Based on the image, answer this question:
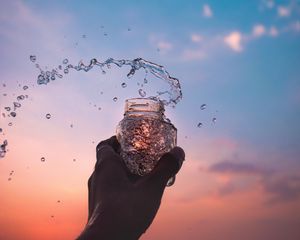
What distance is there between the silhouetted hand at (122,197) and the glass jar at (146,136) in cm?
97

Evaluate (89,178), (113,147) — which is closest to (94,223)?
(89,178)

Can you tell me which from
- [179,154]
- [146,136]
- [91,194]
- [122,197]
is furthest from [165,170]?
[146,136]

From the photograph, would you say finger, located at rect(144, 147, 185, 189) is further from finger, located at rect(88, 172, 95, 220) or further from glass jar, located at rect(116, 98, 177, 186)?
A: glass jar, located at rect(116, 98, 177, 186)

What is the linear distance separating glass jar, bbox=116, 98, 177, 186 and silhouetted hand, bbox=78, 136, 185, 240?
0.97 meters

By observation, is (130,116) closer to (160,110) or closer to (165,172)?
(160,110)

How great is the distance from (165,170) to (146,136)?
1233 millimetres

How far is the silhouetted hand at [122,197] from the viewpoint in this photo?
2.21 meters

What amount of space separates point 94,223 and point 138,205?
0.31m

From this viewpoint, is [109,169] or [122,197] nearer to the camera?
[122,197]

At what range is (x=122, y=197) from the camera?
2381mm

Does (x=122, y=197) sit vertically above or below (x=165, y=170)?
below

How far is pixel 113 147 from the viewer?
313 centimetres

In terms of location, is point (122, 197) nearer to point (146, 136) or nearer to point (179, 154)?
point (179, 154)

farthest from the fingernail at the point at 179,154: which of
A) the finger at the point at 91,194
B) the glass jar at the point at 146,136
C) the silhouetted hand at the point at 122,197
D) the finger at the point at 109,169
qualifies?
the glass jar at the point at 146,136
